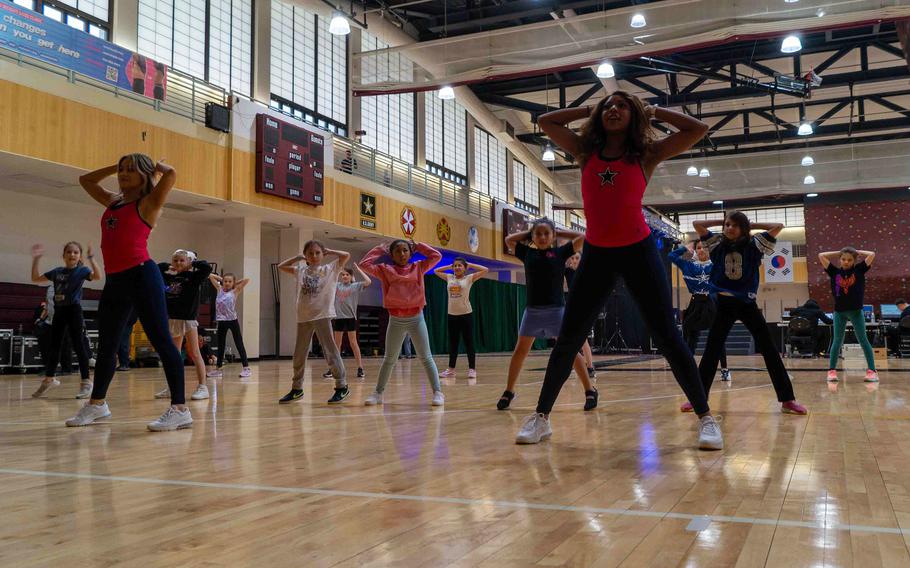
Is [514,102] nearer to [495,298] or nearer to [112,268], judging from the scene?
[495,298]

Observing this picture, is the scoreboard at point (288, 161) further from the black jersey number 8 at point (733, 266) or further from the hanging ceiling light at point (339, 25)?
the black jersey number 8 at point (733, 266)

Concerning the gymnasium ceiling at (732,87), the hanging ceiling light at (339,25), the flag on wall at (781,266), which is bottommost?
the flag on wall at (781,266)

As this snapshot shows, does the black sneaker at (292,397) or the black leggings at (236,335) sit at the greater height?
the black leggings at (236,335)

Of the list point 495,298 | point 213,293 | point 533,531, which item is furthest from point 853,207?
point 533,531

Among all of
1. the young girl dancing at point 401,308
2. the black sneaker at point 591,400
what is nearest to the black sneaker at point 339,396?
the young girl dancing at point 401,308

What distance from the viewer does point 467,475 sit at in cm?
287

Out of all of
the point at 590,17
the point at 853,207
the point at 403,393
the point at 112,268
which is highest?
the point at 590,17

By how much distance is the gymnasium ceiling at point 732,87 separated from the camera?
579 inches

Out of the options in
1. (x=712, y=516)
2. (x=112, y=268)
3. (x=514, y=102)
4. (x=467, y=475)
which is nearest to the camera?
(x=712, y=516)

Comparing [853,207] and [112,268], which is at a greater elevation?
[853,207]

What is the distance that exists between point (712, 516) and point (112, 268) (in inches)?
147

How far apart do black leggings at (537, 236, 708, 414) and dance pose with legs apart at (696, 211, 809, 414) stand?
1.54 m

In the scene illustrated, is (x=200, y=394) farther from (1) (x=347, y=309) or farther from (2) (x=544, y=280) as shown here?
(1) (x=347, y=309)

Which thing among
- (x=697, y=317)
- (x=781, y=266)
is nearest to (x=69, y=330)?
(x=697, y=317)
